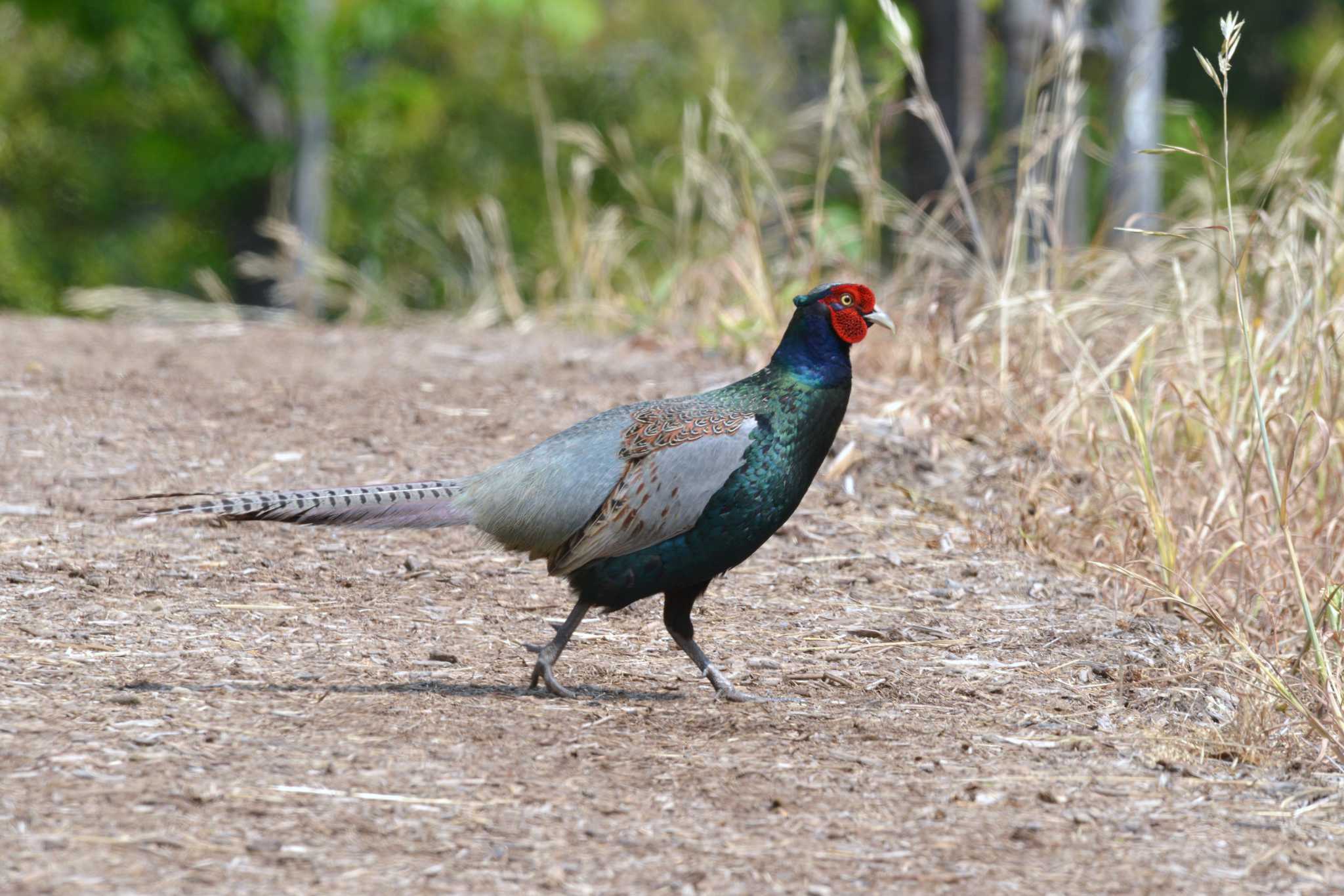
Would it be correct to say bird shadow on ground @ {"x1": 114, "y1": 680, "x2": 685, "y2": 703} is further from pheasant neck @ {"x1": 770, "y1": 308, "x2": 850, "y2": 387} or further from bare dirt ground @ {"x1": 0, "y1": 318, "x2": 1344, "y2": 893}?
pheasant neck @ {"x1": 770, "y1": 308, "x2": 850, "y2": 387}

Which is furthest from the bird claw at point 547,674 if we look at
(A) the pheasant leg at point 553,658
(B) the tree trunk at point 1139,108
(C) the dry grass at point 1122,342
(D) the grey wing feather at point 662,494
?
(B) the tree trunk at point 1139,108

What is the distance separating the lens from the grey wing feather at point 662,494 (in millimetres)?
3893

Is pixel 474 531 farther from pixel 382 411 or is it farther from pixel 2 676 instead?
pixel 382 411

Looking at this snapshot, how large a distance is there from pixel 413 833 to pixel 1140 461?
315 cm

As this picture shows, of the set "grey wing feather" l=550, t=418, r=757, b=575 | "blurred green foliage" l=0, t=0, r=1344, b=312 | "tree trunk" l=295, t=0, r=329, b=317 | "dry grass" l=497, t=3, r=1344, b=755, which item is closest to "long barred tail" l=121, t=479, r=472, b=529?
"grey wing feather" l=550, t=418, r=757, b=575

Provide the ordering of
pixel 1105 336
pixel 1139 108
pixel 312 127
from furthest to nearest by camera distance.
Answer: pixel 312 127
pixel 1139 108
pixel 1105 336

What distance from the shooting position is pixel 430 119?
773 inches

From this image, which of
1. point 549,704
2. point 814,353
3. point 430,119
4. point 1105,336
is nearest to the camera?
point 549,704

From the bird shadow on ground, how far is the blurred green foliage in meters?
11.5

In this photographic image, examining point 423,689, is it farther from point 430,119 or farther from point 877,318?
point 430,119

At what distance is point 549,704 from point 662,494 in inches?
22.8

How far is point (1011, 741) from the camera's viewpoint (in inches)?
143

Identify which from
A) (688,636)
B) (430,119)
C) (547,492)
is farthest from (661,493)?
(430,119)

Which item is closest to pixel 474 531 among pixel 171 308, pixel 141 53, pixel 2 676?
pixel 2 676
